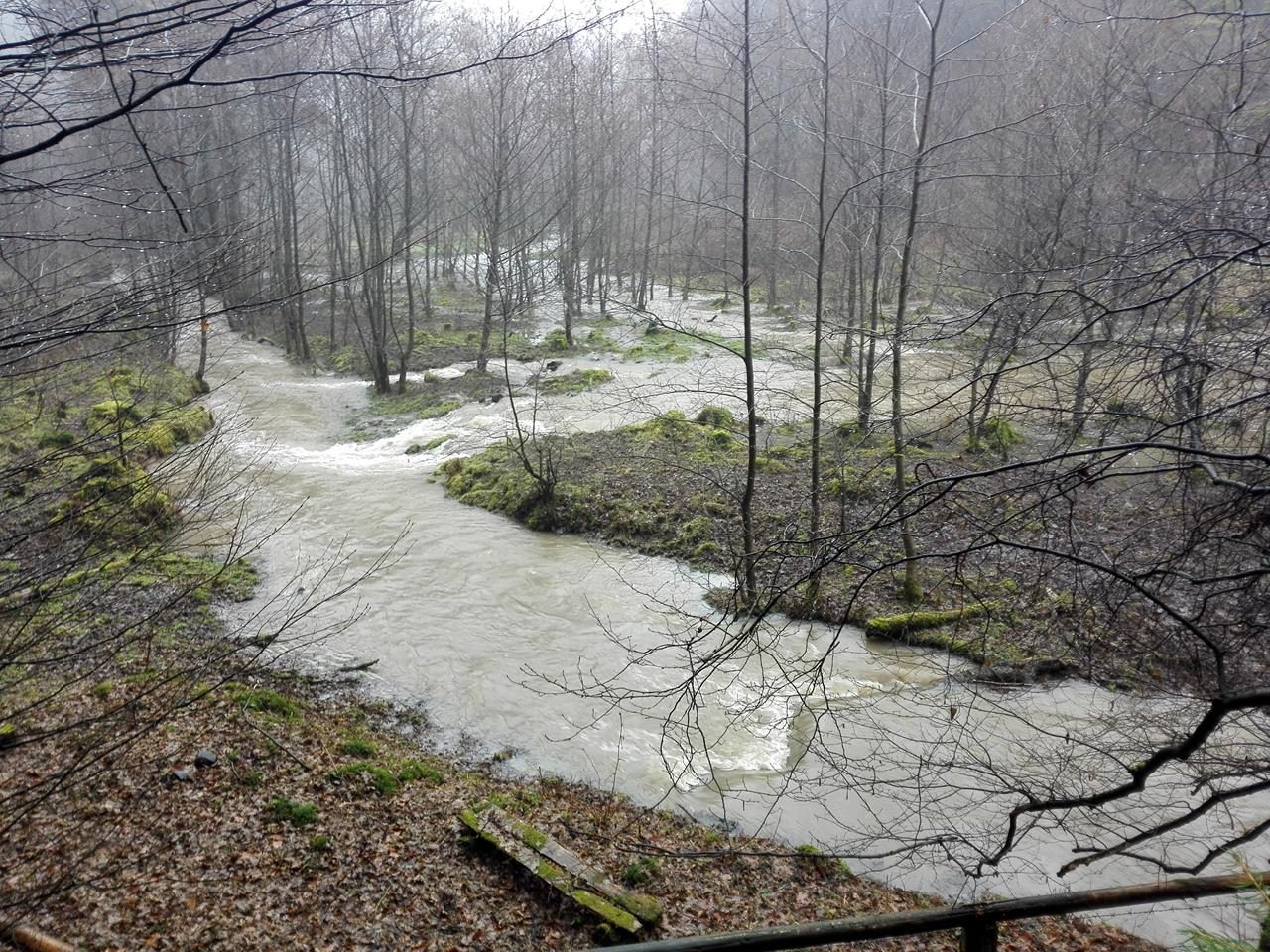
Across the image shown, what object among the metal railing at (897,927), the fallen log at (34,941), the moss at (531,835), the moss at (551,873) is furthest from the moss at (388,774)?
the metal railing at (897,927)

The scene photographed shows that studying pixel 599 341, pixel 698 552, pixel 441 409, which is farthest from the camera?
pixel 599 341

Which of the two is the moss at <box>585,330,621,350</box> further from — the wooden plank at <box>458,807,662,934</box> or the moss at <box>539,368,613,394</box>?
the wooden plank at <box>458,807,662,934</box>

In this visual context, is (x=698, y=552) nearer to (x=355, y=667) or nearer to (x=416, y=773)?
(x=355, y=667)

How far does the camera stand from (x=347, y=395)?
2223cm

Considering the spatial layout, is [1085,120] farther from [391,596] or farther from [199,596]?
[199,596]

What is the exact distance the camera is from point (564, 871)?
18.0 feet

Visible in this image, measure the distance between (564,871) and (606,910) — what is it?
49cm

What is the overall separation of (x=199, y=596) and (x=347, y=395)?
1359cm

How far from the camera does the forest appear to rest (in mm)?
3104

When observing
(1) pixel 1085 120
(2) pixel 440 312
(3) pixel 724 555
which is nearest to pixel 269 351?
(2) pixel 440 312

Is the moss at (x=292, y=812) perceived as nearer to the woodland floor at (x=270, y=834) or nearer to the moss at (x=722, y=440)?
the woodland floor at (x=270, y=834)

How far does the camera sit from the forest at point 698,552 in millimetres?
3104

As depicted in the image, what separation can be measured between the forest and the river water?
0.23 ft

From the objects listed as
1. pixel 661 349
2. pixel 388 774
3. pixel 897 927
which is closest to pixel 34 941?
pixel 388 774
